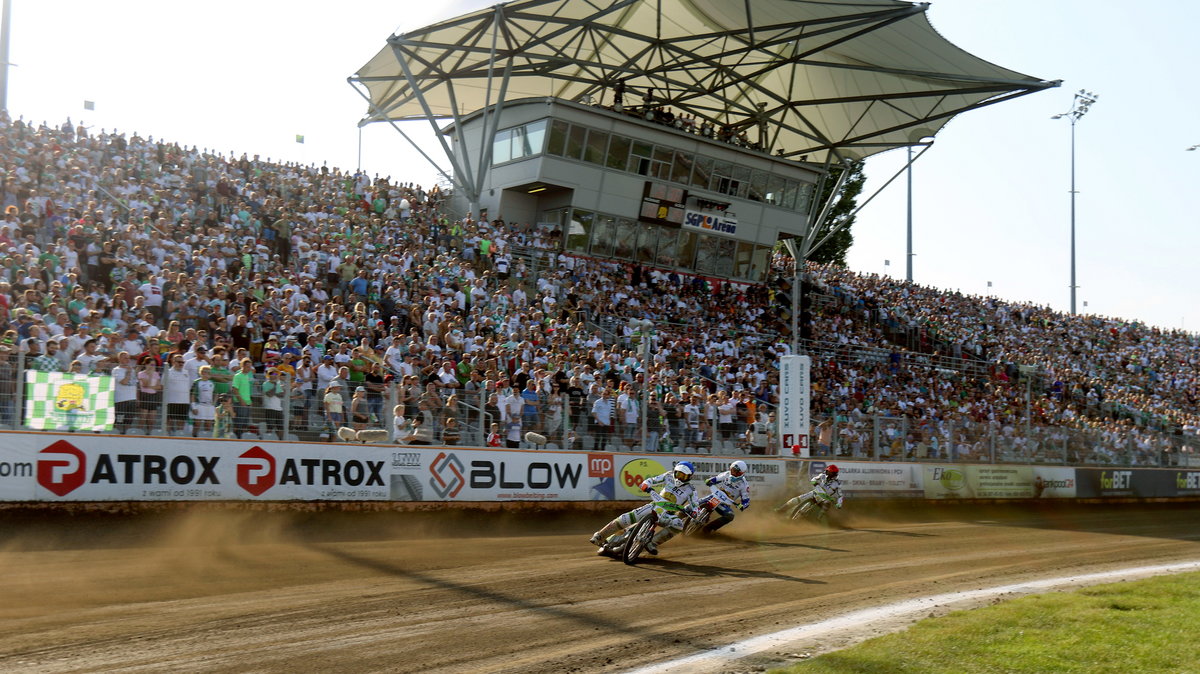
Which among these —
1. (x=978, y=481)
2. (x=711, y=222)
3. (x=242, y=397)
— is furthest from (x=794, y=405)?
(x=711, y=222)

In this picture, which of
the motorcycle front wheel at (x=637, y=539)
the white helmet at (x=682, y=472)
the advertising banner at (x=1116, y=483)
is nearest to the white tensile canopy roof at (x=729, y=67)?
the advertising banner at (x=1116, y=483)

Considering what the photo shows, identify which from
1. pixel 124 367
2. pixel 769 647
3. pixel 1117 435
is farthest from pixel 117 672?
pixel 1117 435

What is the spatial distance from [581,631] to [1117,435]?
29.9 m

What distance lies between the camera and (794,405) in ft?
79.1

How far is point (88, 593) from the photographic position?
431 inches

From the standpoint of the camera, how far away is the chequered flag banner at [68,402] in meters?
15.0

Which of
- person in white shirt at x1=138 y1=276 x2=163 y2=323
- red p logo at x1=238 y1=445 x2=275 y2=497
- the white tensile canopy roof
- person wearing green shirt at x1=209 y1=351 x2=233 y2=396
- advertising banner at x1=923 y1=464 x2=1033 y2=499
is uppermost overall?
the white tensile canopy roof

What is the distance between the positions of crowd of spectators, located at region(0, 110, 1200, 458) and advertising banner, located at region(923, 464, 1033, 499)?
0.56 metres

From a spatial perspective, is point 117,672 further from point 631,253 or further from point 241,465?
point 631,253

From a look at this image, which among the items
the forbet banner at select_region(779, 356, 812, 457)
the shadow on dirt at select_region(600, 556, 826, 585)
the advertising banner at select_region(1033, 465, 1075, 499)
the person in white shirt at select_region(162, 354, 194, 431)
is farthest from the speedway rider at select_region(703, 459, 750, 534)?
the advertising banner at select_region(1033, 465, 1075, 499)

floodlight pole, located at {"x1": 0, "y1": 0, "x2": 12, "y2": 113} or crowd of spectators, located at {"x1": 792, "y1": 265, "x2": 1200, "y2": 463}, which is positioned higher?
floodlight pole, located at {"x1": 0, "y1": 0, "x2": 12, "y2": 113}

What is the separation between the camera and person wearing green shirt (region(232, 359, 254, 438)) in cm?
1688

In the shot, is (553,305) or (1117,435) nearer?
(553,305)

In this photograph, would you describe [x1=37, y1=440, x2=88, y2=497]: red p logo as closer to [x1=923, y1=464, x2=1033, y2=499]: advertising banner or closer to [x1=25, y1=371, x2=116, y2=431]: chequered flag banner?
[x1=25, y1=371, x2=116, y2=431]: chequered flag banner
